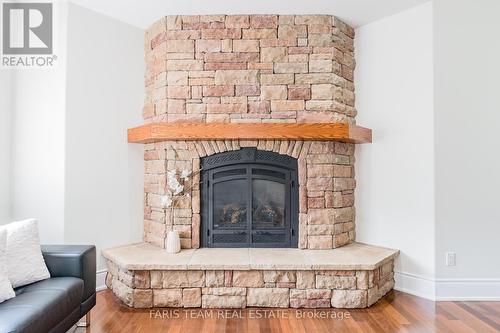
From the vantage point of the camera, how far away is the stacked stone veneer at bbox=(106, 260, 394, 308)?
2764 mm

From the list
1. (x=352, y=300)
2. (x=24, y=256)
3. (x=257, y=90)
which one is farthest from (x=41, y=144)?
(x=352, y=300)

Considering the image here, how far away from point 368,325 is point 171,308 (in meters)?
1.64

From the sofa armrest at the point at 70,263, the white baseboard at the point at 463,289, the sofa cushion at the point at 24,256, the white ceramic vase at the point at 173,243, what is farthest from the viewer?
the white ceramic vase at the point at 173,243

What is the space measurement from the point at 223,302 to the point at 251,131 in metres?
1.57

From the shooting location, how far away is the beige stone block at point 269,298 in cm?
278

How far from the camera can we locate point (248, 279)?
279cm

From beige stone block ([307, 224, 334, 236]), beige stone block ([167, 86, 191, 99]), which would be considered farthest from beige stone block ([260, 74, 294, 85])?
beige stone block ([307, 224, 334, 236])

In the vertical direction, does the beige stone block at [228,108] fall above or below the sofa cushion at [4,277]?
above

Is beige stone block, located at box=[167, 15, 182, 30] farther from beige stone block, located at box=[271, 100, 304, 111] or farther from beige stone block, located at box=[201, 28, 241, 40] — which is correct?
beige stone block, located at box=[271, 100, 304, 111]

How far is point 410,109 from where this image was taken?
3172 millimetres

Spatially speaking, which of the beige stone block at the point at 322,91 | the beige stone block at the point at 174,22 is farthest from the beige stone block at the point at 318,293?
the beige stone block at the point at 174,22

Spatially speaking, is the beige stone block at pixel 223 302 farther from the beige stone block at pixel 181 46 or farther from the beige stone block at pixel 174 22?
the beige stone block at pixel 174 22

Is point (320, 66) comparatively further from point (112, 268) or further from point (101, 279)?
point (101, 279)

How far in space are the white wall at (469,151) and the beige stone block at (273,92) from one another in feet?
4.82
